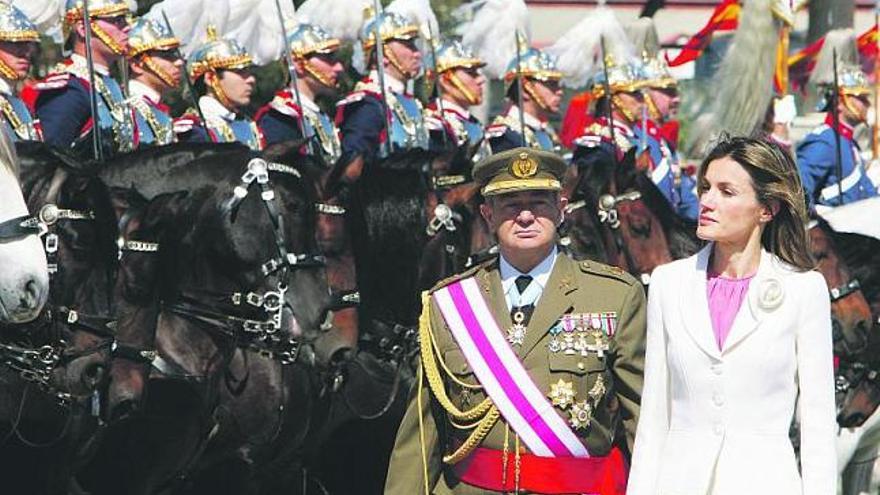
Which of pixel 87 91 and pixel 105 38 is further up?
pixel 105 38

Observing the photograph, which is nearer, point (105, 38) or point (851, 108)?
point (105, 38)

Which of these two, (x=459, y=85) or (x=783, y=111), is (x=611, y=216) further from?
(x=783, y=111)

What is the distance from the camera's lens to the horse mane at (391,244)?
39.4ft

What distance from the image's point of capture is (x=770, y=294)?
670 cm

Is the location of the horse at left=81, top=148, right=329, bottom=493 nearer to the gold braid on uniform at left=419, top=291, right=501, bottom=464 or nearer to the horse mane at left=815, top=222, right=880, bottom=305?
the gold braid on uniform at left=419, top=291, right=501, bottom=464

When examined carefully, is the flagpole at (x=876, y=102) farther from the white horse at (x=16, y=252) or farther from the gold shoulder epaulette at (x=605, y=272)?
the gold shoulder epaulette at (x=605, y=272)

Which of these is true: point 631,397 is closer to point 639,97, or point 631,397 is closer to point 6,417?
point 6,417

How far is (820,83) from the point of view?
17.5 meters

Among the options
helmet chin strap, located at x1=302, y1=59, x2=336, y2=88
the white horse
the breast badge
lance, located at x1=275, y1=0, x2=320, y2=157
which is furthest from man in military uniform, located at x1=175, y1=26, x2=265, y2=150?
the breast badge

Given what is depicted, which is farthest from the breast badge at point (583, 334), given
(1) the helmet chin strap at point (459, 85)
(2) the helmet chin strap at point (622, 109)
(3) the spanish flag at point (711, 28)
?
(3) the spanish flag at point (711, 28)

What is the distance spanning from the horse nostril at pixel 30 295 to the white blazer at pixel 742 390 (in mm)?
2543

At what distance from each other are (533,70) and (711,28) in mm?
2786

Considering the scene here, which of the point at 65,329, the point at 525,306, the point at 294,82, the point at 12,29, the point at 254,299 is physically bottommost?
the point at 525,306

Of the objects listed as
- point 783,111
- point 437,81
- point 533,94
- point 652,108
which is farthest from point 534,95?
point 783,111
